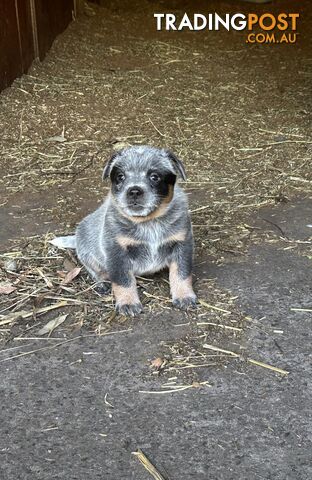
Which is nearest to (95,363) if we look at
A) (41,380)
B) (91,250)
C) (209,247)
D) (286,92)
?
(41,380)

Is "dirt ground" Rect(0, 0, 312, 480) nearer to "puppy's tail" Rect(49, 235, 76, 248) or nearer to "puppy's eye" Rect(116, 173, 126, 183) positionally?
"puppy's tail" Rect(49, 235, 76, 248)

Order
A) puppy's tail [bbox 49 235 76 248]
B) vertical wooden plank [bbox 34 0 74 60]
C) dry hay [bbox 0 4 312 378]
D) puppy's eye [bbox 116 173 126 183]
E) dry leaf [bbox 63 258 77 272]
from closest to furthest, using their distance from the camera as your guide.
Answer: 1. puppy's eye [bbox 116 173 126 183]
2. dry hay [bbox 0 4 312 378]
3. dry leaf [bbox 63 258 77 272]
4. puppy's tail [bbox 49 235 76 248]
5. vertical wooden plank [bbox 34 0 74 60]

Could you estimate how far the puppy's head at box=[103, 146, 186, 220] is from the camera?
14.7ft

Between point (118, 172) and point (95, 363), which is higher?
point (118, 172)

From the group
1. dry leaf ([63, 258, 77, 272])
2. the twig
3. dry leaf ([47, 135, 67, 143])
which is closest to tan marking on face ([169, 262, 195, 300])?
dry leaf ([63, 258, 77, 272])

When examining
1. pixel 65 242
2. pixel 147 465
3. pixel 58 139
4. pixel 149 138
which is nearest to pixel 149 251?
pixel 65 242

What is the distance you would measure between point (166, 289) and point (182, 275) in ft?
0.75

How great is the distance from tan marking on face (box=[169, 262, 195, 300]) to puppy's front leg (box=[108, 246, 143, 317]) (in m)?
0.23

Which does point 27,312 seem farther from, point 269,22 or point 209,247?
point 269,22

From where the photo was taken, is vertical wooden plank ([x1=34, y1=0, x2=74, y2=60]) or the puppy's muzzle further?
vertical wooden plank ([x1=34, y1=0, x2=74, y2=60])

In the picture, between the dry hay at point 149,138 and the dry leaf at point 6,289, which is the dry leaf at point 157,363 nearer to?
the dry hay at point 149,138

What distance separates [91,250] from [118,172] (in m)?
0.67

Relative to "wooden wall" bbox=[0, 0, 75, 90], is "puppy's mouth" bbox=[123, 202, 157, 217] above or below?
below

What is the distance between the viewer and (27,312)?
4676 mm
